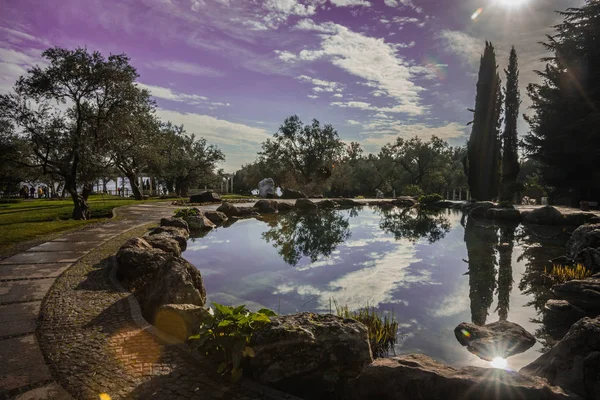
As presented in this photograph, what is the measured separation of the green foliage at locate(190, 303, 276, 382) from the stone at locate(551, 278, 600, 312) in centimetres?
634

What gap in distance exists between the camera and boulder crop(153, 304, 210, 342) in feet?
13.7

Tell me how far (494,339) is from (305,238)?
9980mm

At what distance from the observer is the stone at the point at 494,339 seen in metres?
4.80

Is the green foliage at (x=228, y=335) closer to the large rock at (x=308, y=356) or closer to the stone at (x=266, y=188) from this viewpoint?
the large rock at (x=308, y=356)

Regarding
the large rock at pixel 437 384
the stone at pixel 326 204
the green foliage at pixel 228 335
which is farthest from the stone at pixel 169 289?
the stone at pixel 326 204

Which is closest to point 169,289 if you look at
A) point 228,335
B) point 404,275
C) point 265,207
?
point 228,335

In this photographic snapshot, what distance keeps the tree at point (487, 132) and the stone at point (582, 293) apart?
26.7 m

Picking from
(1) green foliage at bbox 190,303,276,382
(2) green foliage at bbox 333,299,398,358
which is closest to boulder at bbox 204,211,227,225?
(2) green foliage at bbox 333,299,398,358

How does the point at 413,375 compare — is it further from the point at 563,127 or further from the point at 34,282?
the point at 563,127

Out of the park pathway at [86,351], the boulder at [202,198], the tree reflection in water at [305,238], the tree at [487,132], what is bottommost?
the tree reflection in water at [305,238]

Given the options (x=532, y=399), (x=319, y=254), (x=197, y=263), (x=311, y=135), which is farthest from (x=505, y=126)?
(x=532, y=399)

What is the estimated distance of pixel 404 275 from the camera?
8836mm

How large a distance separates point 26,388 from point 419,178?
183ft

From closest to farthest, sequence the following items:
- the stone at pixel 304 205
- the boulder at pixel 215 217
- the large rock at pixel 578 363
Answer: the large rock at pixel 578 363 < the boulder at pixel 215 217 < the stone at pixel 304 205
